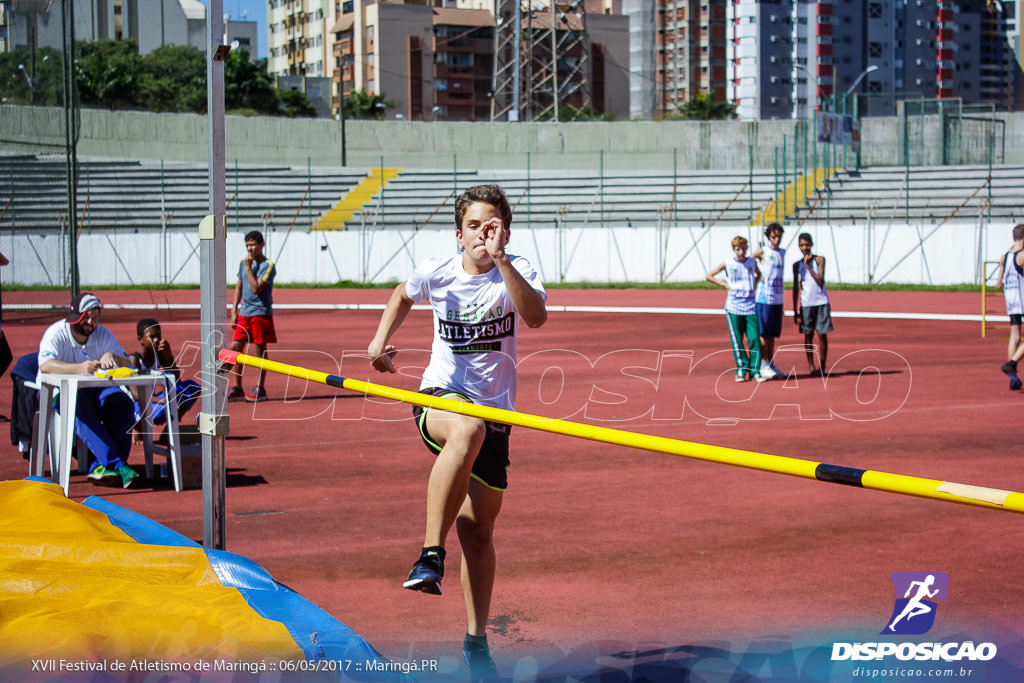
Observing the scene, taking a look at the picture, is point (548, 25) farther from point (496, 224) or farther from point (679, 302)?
point (496, 224)

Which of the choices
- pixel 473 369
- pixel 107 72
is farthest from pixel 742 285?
pixel 107 72

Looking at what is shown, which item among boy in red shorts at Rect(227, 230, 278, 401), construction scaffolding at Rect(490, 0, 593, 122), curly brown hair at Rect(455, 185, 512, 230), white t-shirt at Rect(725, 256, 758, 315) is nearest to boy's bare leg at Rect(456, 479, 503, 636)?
curly brown hair at Rect(455, 185, 512, 230)

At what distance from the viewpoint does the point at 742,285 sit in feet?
46.2

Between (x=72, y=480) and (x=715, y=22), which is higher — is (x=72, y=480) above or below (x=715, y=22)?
below

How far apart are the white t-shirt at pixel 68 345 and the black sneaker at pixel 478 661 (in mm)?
4954

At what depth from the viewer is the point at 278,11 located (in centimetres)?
13188

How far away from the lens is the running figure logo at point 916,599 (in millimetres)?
5047

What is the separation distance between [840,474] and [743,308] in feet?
35.0

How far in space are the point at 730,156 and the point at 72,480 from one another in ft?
162

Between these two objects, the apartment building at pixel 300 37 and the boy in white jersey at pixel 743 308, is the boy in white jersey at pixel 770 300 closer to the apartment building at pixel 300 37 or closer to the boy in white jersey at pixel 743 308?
the boy in white jersey at pixel 743 308

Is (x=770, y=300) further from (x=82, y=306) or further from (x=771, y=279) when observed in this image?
(x=82, y=306)

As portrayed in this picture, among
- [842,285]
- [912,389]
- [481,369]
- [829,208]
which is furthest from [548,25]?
[481,369]

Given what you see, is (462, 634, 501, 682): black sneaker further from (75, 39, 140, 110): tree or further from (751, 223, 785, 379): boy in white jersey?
(75, 39, 140, 110): tree

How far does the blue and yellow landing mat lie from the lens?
433 centimetres
